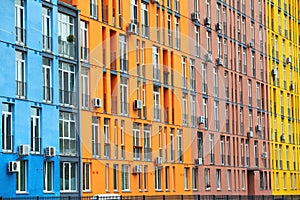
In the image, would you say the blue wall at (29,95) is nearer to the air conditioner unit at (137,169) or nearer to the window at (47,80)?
the window at (47,80)

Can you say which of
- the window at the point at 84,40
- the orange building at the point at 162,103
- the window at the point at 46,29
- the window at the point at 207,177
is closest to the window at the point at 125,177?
the orange building at the point at 162,103

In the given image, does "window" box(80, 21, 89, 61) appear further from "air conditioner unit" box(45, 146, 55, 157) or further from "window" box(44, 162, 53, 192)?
"window" box(44, 162, 53, 192)

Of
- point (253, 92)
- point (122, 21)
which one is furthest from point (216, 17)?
point (122, 21)

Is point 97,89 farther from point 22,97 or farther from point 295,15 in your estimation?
point 295,15

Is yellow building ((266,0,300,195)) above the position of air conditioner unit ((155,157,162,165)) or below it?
above

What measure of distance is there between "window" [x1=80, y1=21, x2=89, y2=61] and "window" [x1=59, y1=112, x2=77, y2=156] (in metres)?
4.04

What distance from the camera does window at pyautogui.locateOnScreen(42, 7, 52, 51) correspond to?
47500mm

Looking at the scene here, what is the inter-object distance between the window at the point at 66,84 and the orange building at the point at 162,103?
129cm

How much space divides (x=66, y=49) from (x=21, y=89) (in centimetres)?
590

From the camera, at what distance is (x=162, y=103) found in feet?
202

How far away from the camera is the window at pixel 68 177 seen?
48.0 meters

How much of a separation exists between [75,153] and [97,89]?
16.6 ft

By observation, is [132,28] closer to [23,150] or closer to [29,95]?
[29,95]

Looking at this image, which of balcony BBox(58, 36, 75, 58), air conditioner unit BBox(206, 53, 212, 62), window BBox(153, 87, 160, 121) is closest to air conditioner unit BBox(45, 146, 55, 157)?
balcony BBox(58, 36, 75, 58)
